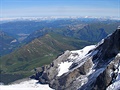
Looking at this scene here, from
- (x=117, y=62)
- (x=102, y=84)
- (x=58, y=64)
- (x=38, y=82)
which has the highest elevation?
(x=117, y=62)

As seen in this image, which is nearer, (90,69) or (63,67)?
(90,69)

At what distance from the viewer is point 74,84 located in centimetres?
9769

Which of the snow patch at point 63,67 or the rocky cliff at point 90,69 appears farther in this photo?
the snow patch at point 63,67

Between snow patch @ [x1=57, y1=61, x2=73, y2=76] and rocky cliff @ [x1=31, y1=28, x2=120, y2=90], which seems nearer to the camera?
rocky cliff @ [x1=31, y1=28, x2=120, y2=90]

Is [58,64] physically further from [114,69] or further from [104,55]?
[114,69]

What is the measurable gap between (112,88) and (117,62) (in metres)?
17.4

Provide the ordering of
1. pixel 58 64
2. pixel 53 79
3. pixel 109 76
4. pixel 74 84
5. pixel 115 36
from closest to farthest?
pixel 109 76
pixel 115 36
pixel 74 84
pixel 53 79
pixel 58 64

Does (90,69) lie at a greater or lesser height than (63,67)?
greater

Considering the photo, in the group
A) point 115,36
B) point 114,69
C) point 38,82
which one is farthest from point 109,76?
point 38,82

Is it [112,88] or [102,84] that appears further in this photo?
[102,84]

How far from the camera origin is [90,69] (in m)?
101

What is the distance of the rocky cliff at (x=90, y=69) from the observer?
69.5 meters

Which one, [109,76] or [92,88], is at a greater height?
[109,76]

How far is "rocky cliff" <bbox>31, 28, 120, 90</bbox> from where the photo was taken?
6950 centimetres
